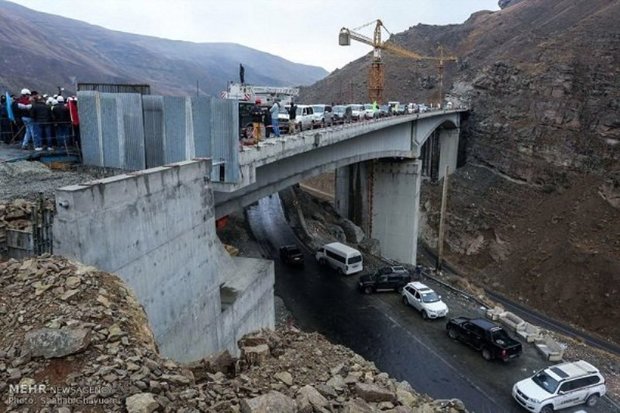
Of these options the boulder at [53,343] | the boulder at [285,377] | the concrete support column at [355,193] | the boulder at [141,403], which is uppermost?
the boulder at [53,343]

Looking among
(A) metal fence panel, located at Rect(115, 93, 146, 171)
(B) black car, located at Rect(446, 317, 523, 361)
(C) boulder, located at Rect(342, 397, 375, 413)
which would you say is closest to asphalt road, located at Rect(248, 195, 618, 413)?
(B) black car, located at Rect(446, 317, 523, 361)

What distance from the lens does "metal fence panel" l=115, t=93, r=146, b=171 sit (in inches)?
517

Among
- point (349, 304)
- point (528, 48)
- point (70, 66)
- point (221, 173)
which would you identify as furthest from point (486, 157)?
point (70, 66)

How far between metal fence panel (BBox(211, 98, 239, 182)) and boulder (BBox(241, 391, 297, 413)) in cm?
868

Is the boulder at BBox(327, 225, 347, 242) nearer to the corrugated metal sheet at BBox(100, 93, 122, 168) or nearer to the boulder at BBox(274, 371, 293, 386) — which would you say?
the corrugated metal sheet at BBox(100, 93, 122, 168)

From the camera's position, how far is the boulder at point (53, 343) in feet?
19.9

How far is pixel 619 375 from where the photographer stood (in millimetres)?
20219

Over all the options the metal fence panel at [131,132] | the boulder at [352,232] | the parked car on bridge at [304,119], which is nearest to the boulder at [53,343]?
the metal fence panel at [131,132]

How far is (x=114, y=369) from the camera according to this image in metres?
6.02

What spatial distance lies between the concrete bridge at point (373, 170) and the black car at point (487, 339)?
10083 millimetres

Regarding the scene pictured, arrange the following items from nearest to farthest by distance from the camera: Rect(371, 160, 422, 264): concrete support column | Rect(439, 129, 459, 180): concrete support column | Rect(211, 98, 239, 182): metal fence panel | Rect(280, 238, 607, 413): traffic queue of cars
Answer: Rect(211, 98, 239, 182): metal fence panel
Rect(280, 238, 607, 413): traffic queue of cars
Rect(371, 160, 422, 264): concrete support column
Rect(439, 129, 459, 180): concrete support column

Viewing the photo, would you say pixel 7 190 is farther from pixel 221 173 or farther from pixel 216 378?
pixel 216 378

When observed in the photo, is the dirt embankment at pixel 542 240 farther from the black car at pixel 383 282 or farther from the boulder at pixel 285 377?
the boulder at pixel 285 377

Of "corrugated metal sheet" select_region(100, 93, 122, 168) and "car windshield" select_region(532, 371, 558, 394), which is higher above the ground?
"corrugated metal sheet" select_region(100, 93, 122, 168)
